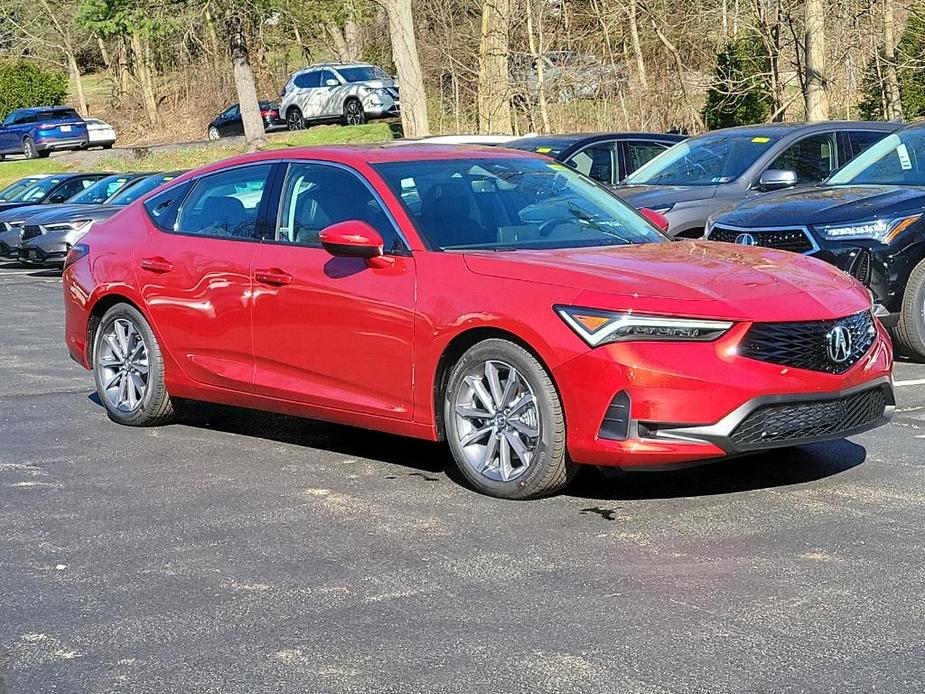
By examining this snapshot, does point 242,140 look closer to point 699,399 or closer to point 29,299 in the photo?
point 29,299

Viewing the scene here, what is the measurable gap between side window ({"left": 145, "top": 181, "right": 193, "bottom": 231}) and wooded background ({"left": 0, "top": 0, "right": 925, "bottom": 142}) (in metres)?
19.0

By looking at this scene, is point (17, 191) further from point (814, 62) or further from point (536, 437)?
point (536, 437)

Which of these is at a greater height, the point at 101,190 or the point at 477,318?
the point at 101,190

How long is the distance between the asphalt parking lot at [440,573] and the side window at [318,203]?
1173 mm

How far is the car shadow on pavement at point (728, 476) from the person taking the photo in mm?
6418

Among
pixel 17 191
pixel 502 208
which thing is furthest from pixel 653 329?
pixel 17 191

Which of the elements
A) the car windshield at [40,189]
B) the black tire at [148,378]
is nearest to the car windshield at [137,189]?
the car windshield at [40,189]

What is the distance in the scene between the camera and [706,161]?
13.9 m

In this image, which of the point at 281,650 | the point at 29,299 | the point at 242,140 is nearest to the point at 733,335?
the point at 281,650

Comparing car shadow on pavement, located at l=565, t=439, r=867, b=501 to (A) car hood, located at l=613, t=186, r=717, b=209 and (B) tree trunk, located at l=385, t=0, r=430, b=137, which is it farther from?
(B) tree trunk, located at l=385, t=0, r=430, b=137

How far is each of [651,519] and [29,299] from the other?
13.2 meters

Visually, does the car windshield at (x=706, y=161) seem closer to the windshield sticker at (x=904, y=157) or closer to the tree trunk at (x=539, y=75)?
the windshield sticker at (x=904, y=157)

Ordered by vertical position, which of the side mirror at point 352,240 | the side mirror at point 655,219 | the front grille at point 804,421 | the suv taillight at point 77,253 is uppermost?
the side mirror at point 352,240

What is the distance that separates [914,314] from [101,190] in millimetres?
16658
